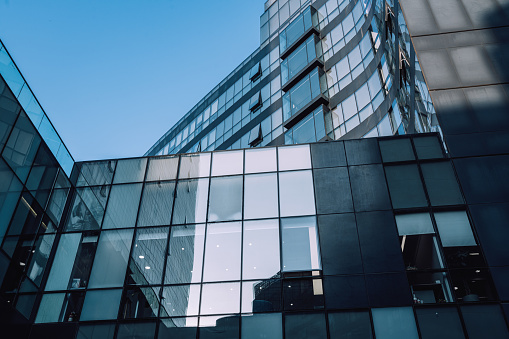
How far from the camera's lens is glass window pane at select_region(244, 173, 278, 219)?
784 inches

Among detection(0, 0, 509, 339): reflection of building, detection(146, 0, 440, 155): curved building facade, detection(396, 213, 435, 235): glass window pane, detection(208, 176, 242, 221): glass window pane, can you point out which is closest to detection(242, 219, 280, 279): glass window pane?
detection(0, 0, 509, 339): reflection of building

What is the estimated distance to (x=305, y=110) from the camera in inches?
1289

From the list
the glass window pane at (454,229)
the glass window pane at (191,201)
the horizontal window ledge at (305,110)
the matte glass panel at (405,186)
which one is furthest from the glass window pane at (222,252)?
the horizontal window ledge at (305,110)

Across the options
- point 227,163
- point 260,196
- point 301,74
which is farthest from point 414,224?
point 301,74

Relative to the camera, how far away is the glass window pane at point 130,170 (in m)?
22.0

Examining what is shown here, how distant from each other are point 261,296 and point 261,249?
6.88 feet

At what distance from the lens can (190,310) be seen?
57.5 ft

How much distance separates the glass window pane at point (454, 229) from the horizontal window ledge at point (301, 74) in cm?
1964

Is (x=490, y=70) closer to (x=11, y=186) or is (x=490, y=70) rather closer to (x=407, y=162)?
(x=407, y=162)

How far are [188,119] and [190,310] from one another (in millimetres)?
35997

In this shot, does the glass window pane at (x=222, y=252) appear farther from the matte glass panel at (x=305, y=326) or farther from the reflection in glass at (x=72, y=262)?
the reflection in glass at (x=72, y=262)

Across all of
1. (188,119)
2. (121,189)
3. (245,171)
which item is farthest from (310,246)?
(188,119)

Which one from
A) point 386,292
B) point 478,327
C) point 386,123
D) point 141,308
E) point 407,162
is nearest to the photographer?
point 478,327

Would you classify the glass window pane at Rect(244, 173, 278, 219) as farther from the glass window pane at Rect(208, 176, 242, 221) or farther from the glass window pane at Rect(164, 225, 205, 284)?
the glass window pane at Rect(164, 225, 205, 284)
